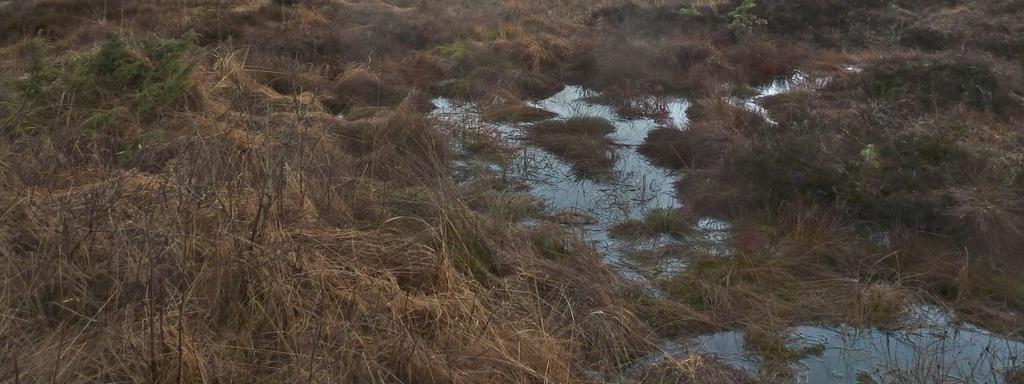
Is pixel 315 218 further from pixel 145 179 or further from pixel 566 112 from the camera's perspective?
pixel 566 112

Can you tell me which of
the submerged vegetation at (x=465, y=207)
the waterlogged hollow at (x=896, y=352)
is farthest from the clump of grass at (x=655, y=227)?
the waterlogged hollow at (x=896, y=352)

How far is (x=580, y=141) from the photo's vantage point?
832 centimetres

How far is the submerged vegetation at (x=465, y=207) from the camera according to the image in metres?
4.16

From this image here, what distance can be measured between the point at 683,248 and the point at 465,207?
58.8 inches

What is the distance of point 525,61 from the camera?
10945mm

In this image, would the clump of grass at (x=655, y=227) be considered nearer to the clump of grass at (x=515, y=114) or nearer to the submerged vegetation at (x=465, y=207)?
the submerged vegetation at (x=465, y=207)

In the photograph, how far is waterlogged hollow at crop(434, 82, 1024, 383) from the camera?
4.66 meters

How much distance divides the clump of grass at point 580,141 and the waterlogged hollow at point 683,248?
85 mm

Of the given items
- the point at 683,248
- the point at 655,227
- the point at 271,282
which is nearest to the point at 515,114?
the point at 655,227

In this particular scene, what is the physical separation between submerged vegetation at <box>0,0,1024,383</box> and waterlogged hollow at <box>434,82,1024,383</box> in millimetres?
86

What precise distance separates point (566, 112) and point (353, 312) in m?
5.64

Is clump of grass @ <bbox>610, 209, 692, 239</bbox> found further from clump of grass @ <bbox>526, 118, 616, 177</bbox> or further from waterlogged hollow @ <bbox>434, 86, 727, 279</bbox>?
clump of grass @ <bbox>526, 118, 616, 177</bbox>

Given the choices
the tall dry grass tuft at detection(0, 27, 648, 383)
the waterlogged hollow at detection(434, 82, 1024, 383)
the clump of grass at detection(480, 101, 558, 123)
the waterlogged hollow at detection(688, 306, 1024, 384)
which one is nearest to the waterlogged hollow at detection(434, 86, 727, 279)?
the waterlogged hollow at detection(434, 82, 1024, 383)

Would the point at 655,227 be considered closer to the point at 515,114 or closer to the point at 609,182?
the point at 609,182
